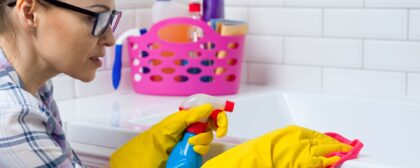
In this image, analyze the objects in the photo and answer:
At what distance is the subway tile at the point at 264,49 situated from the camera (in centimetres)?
198

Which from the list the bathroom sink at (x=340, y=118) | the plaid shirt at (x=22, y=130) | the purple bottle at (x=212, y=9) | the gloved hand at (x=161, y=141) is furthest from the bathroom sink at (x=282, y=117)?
the plaid shirt at (x=22, y=130)

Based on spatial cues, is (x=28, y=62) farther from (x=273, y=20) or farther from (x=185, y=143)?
(x=273, y=20)

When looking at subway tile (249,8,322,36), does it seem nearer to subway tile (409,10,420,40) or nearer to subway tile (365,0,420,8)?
subway tile (365,0,420,8)

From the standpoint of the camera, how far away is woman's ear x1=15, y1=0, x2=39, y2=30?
3.66 ft

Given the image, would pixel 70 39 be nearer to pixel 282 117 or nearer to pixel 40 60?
pixel 40 60

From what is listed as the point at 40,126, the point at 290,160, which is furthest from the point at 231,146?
the point at 40,126

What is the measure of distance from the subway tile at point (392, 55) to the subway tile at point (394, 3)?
0.09 m

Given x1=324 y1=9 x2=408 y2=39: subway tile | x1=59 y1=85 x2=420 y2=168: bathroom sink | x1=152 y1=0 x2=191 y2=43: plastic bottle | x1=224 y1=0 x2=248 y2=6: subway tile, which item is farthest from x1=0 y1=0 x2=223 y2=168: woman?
x1=224 y1=0 x2=248 y2=6: subway tile

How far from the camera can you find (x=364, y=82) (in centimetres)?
184

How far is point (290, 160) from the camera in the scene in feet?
3.64

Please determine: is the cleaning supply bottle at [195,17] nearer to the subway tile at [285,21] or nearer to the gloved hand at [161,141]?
the subway tile at [285,21]

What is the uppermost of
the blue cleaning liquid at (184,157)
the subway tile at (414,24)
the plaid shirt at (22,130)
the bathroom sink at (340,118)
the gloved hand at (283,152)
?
the subway tile at (414,24)

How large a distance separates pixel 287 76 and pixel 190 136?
0.78 m

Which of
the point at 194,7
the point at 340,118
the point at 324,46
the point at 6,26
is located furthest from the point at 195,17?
the point at 6,26
